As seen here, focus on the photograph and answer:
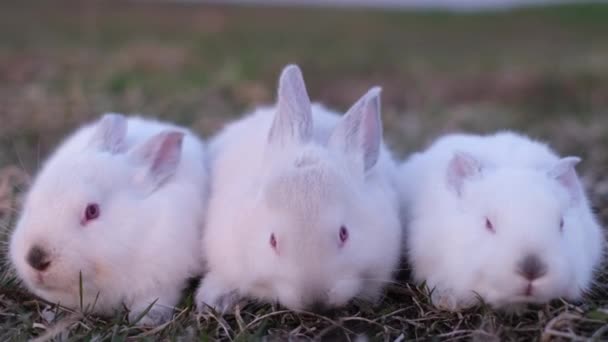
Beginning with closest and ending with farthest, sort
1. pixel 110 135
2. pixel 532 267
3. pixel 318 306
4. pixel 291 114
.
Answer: pixel 532 267
pixel 318 306
pixel 291 114
pixel 110 135

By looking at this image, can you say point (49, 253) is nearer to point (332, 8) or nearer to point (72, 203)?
point (72, 203)

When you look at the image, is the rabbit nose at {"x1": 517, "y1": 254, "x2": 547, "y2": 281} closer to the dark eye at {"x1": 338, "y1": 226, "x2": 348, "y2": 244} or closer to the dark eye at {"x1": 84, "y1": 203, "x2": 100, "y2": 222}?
the dark eye at {"x1": 338, "y1": 226, "x2": 348, "y2": 244}

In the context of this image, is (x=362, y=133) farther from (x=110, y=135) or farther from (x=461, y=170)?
(x=110, y=135)

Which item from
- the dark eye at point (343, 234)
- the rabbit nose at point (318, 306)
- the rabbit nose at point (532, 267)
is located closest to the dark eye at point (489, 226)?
the rabbit nose at point (532, 267)

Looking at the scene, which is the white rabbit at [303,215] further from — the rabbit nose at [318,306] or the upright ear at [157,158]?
the upright ear at [157,158]

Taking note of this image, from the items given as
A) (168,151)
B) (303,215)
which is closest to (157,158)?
(168,151)
